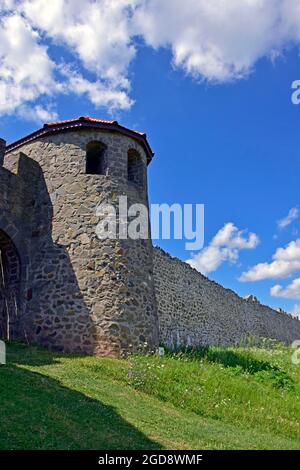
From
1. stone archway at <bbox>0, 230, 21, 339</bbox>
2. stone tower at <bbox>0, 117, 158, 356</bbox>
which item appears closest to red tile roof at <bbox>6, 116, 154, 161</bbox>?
stone tower at <bbox>0, 117, 158, 356</bbox>

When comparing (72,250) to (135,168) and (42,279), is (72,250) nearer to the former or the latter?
(42,279)

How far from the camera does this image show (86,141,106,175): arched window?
1239 centimetres

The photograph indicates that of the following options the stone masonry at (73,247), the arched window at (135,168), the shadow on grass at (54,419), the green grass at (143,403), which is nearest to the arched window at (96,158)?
the stone masonry at (73,247)

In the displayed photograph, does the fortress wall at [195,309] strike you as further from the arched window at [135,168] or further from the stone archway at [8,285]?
the stone archway at [8,285]

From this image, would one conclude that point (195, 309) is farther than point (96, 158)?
Yes

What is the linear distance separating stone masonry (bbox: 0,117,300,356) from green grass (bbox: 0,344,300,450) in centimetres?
79

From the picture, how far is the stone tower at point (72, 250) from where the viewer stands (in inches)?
428

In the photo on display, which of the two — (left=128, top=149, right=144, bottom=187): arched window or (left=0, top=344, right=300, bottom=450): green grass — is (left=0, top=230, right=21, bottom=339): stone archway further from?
(left=128, top=149, right=144, bottom=187): arched window

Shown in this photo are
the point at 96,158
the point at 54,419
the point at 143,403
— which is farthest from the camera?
the point at 96,158

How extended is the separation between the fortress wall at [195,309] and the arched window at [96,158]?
17.5 feet

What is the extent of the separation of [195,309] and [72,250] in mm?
9913

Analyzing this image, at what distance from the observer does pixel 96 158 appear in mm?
13250

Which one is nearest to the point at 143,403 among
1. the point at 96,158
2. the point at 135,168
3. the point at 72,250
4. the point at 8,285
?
the point at 72,250
